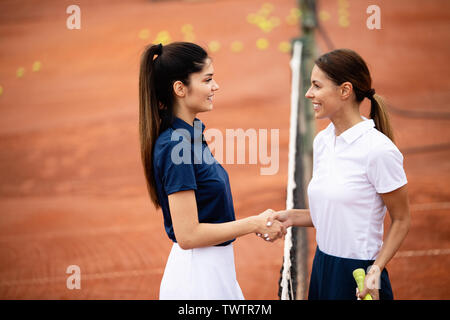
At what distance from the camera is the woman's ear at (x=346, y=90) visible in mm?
2633

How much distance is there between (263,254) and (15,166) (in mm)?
8094

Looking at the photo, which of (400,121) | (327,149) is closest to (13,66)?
(400,121)

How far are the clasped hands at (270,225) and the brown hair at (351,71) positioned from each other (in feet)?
2.54

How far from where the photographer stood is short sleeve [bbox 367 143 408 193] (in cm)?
244

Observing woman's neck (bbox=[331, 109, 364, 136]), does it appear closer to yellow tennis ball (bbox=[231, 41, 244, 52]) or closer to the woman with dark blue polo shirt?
the woman with dark blue polo shirt

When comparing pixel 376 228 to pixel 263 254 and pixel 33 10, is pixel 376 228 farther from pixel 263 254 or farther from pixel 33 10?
pixel 33 10

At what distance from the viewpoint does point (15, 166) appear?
12414 millimetres

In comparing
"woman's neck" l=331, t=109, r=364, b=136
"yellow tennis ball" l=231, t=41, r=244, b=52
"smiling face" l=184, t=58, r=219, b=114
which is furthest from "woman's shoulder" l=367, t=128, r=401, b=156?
"yellow tennis ball" l=231, t=41, r=244, b=52

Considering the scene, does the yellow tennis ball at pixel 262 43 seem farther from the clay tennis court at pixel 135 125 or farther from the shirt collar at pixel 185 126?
the shirt collar at pixel 185 126

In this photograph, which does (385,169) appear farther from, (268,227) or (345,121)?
(268,227)

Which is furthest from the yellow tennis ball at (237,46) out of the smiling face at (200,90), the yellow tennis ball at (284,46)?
the smiling face at (200,90)


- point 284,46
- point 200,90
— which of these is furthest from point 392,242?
point 284,46

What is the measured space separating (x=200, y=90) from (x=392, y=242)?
1257mm

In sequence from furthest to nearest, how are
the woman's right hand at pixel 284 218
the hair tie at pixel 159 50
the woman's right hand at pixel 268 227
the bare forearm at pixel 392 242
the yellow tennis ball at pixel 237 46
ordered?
the yellow tennis ball at pixel 237 46 < the woman's right hand at pixel 284 218 < the woman's right hand at pixel 268 227 < the hair tie at pixel 159 50 < the bare forearm at pixel 392 242
